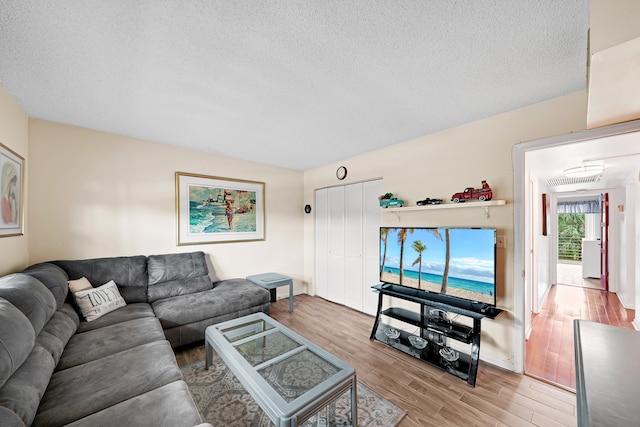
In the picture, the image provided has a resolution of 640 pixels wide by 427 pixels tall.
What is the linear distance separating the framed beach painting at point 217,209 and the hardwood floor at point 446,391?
1556 mm

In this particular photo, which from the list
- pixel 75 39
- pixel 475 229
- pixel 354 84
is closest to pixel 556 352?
pixel 475 229

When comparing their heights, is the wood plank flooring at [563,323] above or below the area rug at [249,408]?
below

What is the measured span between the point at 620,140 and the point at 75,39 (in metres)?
4.19

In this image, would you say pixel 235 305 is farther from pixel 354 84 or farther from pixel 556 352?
pixel 556 352

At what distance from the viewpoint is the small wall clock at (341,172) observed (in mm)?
3819

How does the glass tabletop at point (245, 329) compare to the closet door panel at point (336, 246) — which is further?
the closet door panel at point (336, 246)

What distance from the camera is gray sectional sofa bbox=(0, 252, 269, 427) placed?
111 cm

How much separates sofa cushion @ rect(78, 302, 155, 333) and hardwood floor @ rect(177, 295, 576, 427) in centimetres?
56

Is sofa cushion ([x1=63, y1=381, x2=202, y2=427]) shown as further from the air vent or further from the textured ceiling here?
the air vent

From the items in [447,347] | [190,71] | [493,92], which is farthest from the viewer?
[447,347]

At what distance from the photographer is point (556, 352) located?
8.20 ft

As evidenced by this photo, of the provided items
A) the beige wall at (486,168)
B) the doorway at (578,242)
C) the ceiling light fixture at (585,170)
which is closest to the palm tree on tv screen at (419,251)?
the beige wall at (486,168)

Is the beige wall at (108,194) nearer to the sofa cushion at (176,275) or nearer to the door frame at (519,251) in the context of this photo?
the sofa cushion at (176,275)

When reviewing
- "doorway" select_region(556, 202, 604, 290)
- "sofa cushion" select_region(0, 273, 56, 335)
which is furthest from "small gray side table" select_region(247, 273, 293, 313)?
"doorway" select_region(556, 202, 604, 290)
